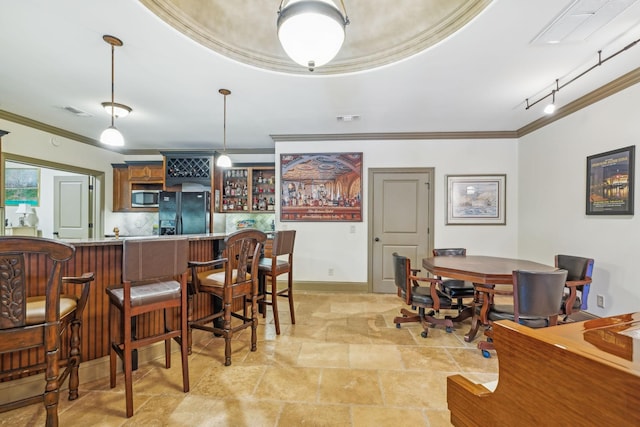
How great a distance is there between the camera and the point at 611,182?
2861 millimetres

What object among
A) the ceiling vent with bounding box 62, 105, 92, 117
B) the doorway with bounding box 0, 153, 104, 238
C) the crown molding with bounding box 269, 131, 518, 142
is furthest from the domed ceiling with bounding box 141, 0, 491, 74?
the doorway with bounding box 0, 153, 104, 238

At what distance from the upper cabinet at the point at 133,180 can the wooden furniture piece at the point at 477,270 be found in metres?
5.19

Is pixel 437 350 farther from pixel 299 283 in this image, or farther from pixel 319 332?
pixel 299 283

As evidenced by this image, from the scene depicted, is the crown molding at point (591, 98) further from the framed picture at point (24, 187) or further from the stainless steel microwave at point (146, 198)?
the framed picture at point (24, 187)

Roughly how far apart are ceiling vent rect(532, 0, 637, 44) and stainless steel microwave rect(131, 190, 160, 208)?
233 inches

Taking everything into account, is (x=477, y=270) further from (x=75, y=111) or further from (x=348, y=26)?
(x=75, y=111)

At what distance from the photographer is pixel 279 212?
15.2 ft

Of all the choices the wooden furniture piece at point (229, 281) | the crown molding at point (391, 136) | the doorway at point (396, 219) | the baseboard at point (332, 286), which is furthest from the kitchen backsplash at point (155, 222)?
the wooden furniture piece at point (229, 281)

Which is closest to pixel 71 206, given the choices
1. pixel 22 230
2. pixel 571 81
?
pixel 22 230

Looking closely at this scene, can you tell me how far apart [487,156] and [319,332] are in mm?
3829

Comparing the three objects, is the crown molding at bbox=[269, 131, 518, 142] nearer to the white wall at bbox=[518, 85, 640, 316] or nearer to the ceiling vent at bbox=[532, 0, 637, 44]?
the white wall at bbox=[518, 85, 640, 316]

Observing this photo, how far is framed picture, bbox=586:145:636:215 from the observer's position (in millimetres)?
2688

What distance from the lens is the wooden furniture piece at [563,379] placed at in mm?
477

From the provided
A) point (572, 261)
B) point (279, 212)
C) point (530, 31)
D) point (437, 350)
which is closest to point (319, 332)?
point (437, 350)
